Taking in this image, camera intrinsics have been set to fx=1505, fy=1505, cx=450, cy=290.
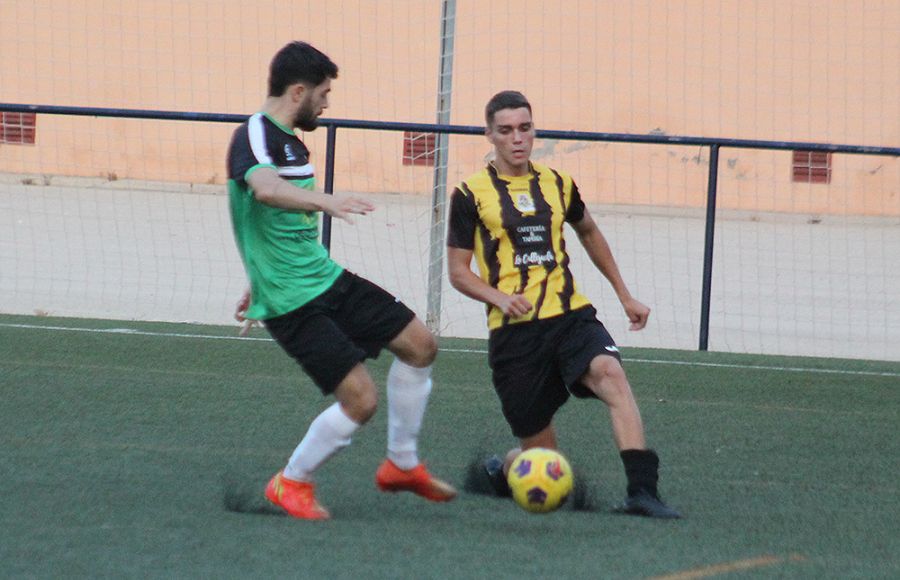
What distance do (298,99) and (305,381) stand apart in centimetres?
329

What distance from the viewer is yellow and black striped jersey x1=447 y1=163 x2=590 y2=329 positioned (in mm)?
5465

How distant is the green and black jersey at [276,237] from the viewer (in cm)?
507

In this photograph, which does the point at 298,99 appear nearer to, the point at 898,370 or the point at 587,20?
the point at 898,370

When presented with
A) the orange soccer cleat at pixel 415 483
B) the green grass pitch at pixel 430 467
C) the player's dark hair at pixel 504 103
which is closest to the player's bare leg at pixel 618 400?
the green grass pitch at pixel 430 467

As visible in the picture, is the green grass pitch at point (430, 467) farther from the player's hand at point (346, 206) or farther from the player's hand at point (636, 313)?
the player's hand at point (346, 206)

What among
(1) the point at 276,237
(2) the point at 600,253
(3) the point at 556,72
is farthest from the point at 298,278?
(3) the point at 556,72

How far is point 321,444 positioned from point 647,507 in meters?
1.13

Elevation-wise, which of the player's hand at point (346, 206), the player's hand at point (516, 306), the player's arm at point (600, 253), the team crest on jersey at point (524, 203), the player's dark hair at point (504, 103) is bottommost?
the player's hand at point (516, 306)

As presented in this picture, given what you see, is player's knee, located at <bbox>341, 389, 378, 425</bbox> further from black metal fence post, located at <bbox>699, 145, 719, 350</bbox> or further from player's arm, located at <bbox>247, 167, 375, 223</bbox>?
black metal fence post, located at <bbox>699, 145, 719, 350</bbox>

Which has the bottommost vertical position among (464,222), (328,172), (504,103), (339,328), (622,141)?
(339,328)

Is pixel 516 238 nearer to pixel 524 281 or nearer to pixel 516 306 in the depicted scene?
pixel 524 281

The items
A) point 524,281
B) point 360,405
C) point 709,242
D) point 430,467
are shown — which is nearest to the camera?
point 360,405

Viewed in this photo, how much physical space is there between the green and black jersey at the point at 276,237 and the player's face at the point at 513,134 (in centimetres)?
75

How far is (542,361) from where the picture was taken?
550 centimetres
